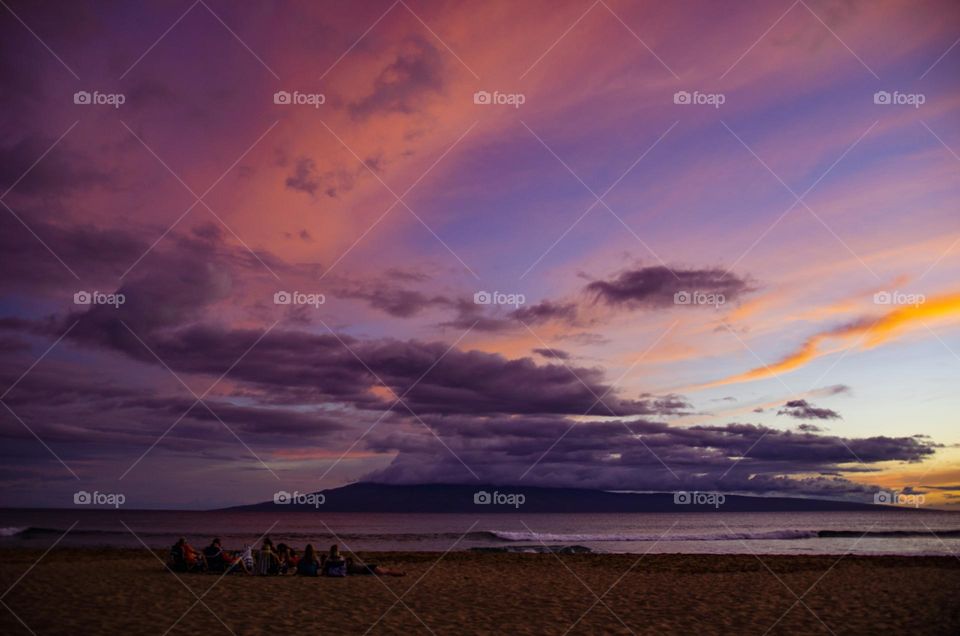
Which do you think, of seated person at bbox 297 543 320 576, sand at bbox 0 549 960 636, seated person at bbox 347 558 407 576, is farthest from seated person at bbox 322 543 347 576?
sand at bbox 0 549 960 636

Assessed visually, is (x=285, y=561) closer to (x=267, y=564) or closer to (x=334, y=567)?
(x=267, y=564)

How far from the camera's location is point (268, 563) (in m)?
20.9

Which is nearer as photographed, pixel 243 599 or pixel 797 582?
pixel 243 599

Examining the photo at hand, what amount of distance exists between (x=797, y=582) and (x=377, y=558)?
16.7m

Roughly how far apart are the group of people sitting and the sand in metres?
0.67

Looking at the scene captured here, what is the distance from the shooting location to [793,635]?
1221cm

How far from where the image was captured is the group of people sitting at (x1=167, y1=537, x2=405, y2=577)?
21.0 m

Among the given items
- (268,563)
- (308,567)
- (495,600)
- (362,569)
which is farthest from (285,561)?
(495,600)

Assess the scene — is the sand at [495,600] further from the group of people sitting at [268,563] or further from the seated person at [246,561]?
the seated person at [246,561]

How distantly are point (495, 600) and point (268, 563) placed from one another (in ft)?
26.8

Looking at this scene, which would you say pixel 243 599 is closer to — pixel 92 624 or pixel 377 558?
pixel 92 624

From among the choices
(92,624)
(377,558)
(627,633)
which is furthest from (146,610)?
(377,558)

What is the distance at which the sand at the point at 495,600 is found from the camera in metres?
12.8

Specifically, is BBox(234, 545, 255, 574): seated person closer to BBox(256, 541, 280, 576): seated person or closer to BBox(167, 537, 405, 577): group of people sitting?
BBox(167, 537, 405, 577): group of people sitting
